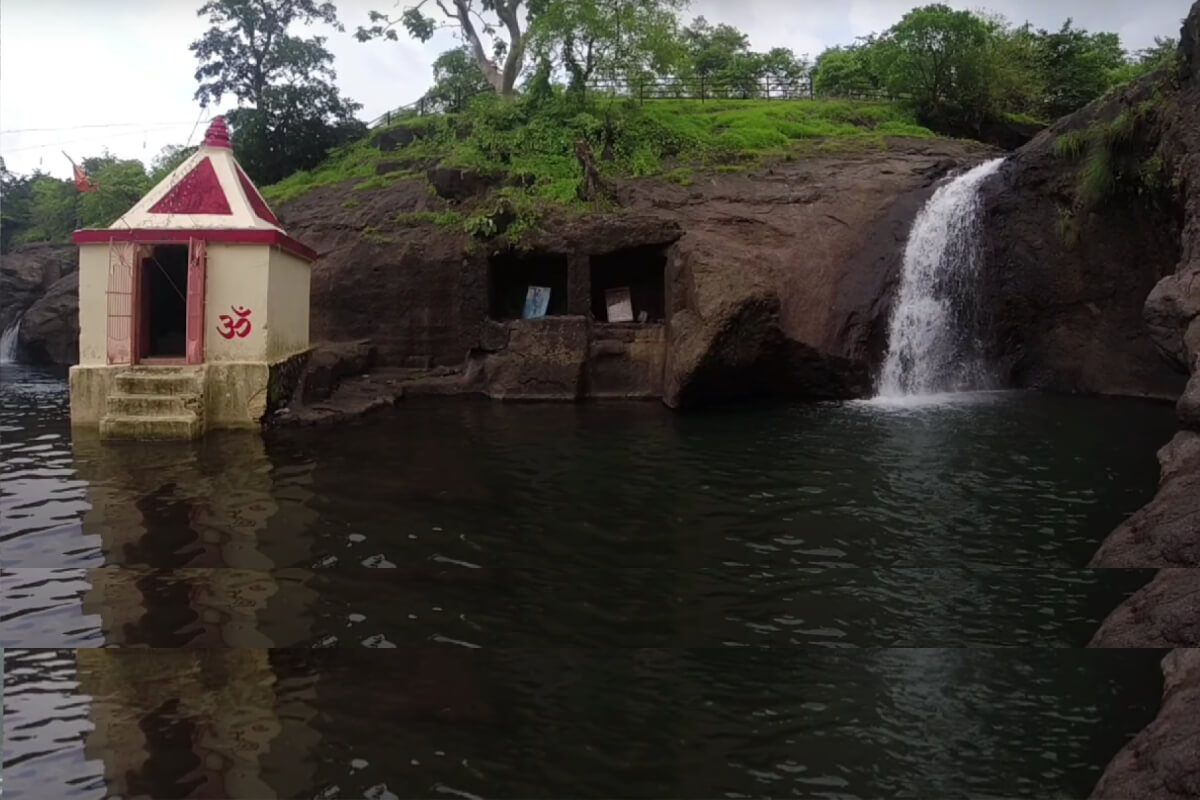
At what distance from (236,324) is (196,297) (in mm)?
660

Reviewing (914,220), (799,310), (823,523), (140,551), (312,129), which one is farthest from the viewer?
(312,129)

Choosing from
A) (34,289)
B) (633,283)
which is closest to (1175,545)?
(633,283)

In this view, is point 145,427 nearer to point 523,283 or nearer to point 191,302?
point 191,302

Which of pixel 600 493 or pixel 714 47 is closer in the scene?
pixel 600 493

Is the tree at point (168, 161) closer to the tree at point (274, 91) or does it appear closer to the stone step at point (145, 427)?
the tree at point (274, 91)

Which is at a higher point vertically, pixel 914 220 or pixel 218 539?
pixel 914 220

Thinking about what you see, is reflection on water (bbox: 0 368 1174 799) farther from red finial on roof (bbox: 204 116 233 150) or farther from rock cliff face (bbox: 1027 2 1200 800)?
red finial on roof (bbox: 204 116 233 150)

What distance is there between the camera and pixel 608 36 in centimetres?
2473

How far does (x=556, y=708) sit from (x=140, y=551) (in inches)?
170

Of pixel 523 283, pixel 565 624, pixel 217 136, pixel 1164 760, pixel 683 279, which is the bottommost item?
pixel 565 624

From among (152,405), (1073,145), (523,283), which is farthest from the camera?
(523,283)

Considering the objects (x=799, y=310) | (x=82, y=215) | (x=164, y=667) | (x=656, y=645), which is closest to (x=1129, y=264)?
(x=799, y=310)

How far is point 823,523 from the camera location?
7996 millimetres

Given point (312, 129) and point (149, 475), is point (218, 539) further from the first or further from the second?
point (312, 129)
